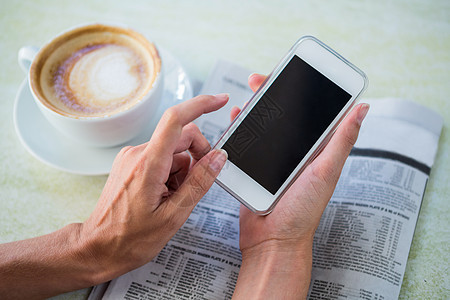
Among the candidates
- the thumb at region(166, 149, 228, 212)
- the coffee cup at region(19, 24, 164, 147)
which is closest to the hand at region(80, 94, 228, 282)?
the thumb at region(166, 149, 228, 212)

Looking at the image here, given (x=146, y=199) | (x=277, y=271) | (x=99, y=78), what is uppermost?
(x=99, y=78)

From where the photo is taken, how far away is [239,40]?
885mm

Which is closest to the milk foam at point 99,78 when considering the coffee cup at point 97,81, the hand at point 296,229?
the coffee cup at point 97,81

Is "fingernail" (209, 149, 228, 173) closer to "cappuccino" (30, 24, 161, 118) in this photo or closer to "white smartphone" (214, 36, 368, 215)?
"white smartphone" (214, 36, 368, 215)

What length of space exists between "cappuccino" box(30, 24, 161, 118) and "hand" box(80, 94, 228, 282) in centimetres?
15

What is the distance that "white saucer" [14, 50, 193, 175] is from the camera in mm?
693

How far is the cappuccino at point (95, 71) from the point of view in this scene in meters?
0.67

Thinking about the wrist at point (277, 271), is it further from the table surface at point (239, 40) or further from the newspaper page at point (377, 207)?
the table surface at point (239, 40)

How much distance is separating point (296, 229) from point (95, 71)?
456 mm

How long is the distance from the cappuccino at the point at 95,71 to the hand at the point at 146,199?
0.49ft

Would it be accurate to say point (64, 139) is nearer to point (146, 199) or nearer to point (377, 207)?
point (146, 199)

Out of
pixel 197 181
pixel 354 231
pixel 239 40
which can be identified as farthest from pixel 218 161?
pixel 239 40

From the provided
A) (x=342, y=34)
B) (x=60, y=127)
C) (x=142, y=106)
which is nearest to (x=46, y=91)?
(x=60, y=127)

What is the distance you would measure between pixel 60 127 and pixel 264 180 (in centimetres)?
36
